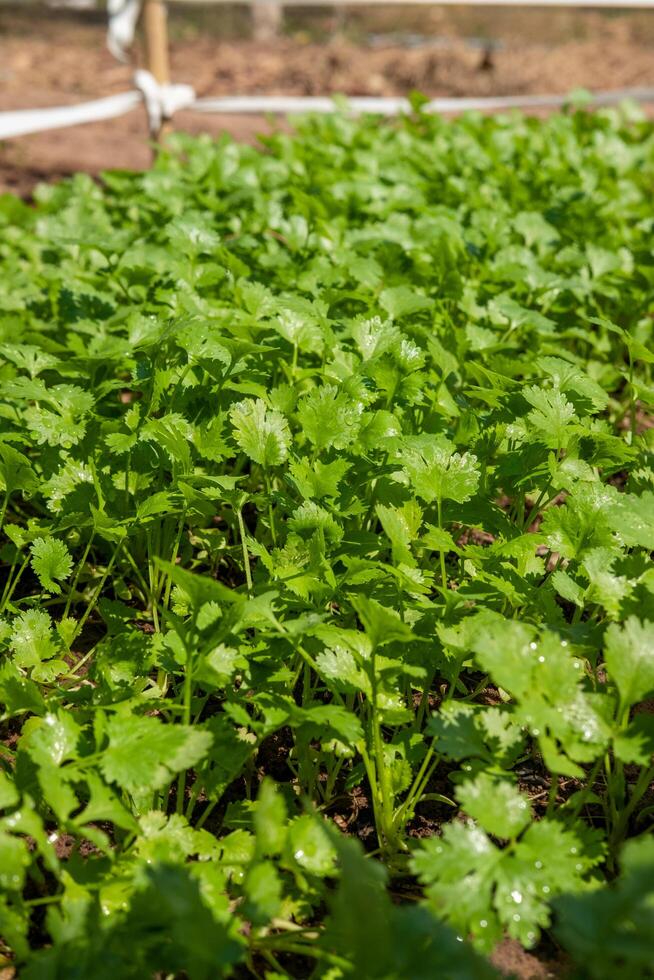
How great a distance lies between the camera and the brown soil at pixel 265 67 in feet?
21.8

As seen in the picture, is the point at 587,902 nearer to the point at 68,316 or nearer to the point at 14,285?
the point at 68,316

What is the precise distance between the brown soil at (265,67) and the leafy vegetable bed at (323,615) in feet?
12.1

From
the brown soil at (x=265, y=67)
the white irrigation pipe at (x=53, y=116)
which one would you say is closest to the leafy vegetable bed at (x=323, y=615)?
the white irrigation pipe at (x=53, y=116)

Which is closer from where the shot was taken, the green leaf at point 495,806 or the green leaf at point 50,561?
the green leaf at point 495,806

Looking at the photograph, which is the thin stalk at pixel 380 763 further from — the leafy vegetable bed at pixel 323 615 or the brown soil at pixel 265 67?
the brown soil at pixel 265 67

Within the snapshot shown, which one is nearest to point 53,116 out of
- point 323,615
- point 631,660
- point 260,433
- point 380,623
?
point 260,433

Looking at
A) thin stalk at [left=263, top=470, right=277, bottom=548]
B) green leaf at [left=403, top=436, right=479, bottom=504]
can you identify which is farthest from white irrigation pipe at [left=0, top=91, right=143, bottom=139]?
green leaf at [left=403, top=436, right=479, bottom=504]

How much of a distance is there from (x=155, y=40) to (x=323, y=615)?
13.9 ft

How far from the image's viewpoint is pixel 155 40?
4.82 metres

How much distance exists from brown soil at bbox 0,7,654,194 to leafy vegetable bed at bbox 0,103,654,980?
3.70 metres

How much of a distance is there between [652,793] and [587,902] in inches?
30.2

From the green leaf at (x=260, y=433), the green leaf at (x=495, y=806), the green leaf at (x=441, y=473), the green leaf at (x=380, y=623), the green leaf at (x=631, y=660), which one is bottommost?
the green leaf at (x=495, y=806)

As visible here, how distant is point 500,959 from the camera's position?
4.65 feet

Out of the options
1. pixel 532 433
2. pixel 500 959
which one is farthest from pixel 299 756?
pixel 532 433
